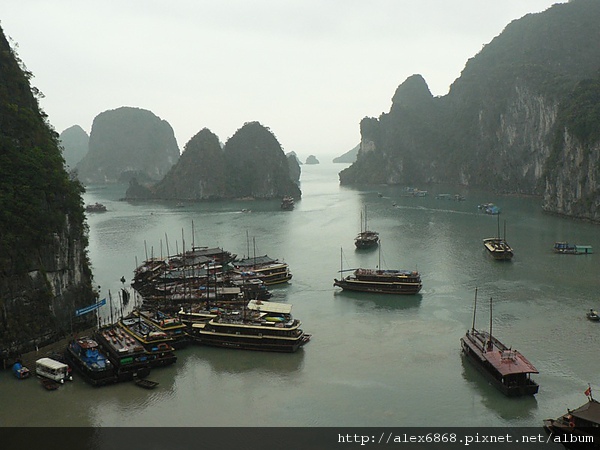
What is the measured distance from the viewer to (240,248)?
223 feet

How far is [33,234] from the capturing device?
31.1 m

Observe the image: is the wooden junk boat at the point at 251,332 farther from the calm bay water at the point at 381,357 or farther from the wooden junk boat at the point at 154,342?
the wooden junk boat at the point at 154,342

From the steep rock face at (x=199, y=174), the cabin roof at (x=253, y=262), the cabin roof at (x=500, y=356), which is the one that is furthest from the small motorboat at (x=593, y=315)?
the steep rock face at (x=199, y=174)

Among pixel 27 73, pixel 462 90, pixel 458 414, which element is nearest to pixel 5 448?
pixel 458 414

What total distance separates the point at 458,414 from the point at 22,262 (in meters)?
25.1

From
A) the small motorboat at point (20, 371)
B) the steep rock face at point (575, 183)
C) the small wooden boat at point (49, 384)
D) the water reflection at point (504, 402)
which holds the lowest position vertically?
the water reflection at point (504, 402)

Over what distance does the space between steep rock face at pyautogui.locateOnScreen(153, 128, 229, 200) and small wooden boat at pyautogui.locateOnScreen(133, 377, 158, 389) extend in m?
118

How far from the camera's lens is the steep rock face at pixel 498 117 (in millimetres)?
129375

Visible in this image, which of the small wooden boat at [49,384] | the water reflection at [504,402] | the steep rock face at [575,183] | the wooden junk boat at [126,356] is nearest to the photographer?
the water reflection at [504,402]

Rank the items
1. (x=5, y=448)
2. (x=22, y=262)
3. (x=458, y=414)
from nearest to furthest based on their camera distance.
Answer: (x=5, y=448)
(x=458, y=414)
(x=22, y=262)

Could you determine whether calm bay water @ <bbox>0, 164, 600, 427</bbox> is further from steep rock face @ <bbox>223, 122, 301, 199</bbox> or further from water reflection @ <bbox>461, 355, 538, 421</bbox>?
steep rock face @ <bbox>223, 122, 301, 199</bbox>

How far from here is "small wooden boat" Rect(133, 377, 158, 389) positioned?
87.1 ft

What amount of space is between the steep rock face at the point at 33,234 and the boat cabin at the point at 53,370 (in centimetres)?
284

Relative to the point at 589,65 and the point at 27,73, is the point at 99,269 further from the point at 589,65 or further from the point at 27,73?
the point at 589,65
